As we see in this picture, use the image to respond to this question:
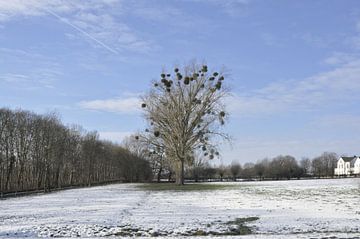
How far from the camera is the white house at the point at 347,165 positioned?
163m

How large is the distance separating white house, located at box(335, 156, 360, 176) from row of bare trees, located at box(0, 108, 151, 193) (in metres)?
111

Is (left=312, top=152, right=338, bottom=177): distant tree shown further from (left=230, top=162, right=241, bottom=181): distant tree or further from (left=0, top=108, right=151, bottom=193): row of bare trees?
(left=0, top=108, right=151, bottom=193): row of bare trees

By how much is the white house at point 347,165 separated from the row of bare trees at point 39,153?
365 feet

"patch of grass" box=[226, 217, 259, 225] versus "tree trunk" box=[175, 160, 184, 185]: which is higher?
"tree trunk" box=[175, 160, 184, 185]

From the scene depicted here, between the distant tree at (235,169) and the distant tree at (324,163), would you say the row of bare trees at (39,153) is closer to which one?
the distant tree at (235,169)

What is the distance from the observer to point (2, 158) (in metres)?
52.4

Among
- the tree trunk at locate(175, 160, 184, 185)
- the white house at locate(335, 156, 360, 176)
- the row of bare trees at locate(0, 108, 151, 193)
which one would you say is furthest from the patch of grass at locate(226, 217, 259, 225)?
the white house at locate(335, 156, 360, 176)

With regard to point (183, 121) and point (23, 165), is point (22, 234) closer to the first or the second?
point (183, 121)

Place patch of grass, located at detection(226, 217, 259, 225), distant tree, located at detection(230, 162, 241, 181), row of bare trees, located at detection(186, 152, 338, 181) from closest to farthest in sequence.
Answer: patch of grass, located at detection(226, 217, 259, 225)
row of bare trees, located at detection(186, 152, 338, 181)
distant tree, located at detection(230, 162, 241, 181)

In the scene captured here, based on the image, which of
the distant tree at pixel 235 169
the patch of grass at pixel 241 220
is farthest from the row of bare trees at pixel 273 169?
the patch of grass at pixel 241 220

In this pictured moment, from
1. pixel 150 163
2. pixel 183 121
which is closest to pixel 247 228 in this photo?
pixel 183 121

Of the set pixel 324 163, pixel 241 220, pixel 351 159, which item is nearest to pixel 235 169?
pixel 324 163

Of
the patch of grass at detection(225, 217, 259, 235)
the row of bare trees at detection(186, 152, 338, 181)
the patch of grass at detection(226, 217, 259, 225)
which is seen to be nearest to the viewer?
the patch of grass at detection(225, 217, 259, 235)

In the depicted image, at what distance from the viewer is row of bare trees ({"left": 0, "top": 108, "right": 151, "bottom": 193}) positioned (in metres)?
53.8
